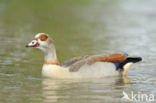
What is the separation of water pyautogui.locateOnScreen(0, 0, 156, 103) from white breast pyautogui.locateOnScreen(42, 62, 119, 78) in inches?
8.8

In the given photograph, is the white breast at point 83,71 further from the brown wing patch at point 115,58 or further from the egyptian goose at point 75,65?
the brown wing patch at point 115,58

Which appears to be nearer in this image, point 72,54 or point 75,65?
point 75,65

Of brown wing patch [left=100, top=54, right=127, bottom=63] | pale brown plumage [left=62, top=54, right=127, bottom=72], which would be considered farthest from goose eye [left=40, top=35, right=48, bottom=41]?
brown wing patch [left=100, top=54, right=127, bottom=63]

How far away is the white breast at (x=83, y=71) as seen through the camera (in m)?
14.8

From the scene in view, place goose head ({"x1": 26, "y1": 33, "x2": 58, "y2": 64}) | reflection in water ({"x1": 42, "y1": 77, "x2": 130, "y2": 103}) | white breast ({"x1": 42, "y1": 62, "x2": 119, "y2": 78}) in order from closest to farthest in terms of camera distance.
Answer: reflection in water ({"x1": 42, "y1": 77, "x2": 130, "y2": 103}) < white breast ({"x1": 42, "y1": 62, "x2": 119, "y2": 78}) < goose head ({"x1": 26, "y1": 33, "x2": 58, "y2": 64})

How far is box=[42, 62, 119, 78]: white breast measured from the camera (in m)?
14.8

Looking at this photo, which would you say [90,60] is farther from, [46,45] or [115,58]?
[46,45]

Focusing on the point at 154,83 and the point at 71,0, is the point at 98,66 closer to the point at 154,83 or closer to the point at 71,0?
the point at 154,83

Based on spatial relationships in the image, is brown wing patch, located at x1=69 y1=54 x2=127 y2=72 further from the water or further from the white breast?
the water

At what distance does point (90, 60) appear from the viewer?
1509cm

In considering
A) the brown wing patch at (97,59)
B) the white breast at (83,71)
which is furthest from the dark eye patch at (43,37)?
the brown wing patch at (97,59)

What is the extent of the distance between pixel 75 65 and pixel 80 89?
1697 millimetres

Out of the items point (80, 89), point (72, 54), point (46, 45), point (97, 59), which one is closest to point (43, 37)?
point (46, 45)

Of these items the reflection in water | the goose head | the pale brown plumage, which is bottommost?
the reflection in water
